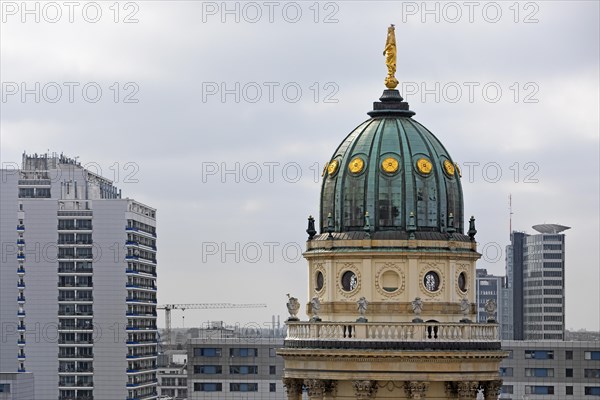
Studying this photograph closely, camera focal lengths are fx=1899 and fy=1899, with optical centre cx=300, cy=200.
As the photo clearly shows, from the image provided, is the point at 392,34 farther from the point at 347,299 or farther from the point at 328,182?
the point at 347,299

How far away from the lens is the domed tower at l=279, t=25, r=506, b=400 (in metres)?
86.3

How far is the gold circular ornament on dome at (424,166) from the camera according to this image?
88.6m

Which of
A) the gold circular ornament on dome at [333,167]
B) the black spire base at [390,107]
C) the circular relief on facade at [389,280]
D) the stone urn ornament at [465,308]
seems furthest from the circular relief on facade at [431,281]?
the black spire base at [390,107]

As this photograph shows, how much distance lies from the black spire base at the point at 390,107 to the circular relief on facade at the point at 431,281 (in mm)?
8465

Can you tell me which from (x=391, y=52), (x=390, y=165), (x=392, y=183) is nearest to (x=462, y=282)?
(x=392, y=183)

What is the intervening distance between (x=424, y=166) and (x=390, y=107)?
13.5 feet

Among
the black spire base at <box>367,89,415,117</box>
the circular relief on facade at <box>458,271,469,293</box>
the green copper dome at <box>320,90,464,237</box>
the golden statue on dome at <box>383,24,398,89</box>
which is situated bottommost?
the circular relief on facade at <box>458,271,469,293</box>

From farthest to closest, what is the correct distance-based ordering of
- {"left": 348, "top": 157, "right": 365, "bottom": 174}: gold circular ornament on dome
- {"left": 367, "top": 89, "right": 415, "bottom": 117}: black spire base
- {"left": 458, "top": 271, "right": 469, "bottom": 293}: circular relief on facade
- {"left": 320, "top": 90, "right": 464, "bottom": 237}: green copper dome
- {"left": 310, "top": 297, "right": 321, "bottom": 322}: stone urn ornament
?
{"left": 367, "top": 89, "right": 415, "bottom": 117}: black spire base
{"left": 348, "top": 157, "right": 365, "bottom": 174}: gold circular ornament on dome
{"left": 458, "top": 271, "right": 469, "bottom": 293}: circular relief on facade
{"left": 320, "top": 90, "right": 464, "bottom": 237}: green copper dome
{"left": 310, "top": 297, "right": 321, "bottom": 322}: stone urn ornament

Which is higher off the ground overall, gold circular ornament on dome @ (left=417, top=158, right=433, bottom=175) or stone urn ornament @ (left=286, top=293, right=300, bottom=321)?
gold circular ornament on dome @ (left=417, top=158, right=433, bottom=175)

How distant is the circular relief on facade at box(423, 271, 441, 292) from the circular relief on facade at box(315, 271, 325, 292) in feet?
16.2

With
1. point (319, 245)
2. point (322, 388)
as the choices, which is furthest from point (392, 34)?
point (322, 388)

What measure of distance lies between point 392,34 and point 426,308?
14.4 metres

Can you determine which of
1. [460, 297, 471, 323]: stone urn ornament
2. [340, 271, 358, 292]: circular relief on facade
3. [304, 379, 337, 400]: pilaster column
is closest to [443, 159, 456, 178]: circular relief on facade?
[460, 297, 471, 323]: stone urn ornament

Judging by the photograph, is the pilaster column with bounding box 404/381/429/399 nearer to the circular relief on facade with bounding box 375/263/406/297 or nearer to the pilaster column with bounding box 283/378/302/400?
the circular relief on facade with bounding box 375/263/406/297
